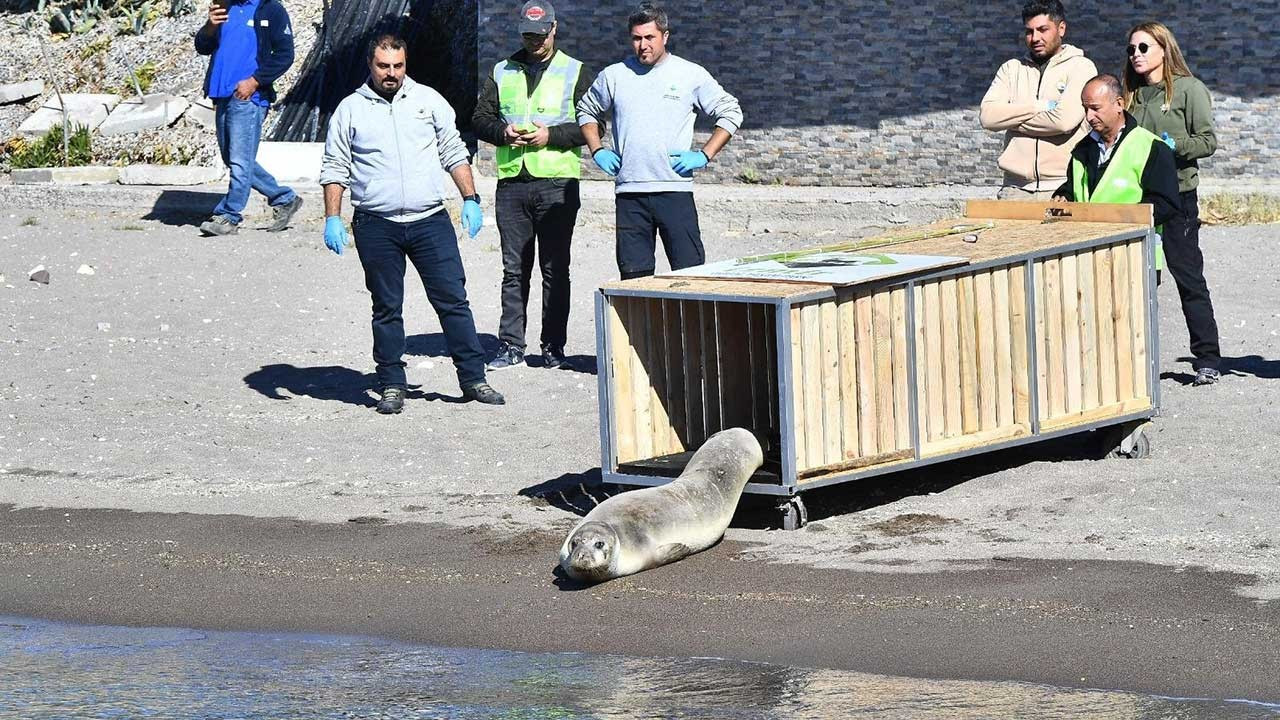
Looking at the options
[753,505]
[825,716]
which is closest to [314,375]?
[753,505]

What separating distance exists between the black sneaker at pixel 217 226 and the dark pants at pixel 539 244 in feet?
18.4

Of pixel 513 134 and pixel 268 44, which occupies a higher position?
pixel 268 44

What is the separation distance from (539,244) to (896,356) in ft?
12.7

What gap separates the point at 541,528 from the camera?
7875mm

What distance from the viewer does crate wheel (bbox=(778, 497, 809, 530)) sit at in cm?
759

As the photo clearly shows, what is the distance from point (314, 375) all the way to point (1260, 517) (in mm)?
6025

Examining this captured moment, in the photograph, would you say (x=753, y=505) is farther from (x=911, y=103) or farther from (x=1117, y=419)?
(x=911, y=103)

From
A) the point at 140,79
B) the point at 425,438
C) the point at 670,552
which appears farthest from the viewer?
the point at 140,79

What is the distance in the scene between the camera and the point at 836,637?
248 inches

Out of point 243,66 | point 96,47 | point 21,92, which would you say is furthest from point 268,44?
point 96,47

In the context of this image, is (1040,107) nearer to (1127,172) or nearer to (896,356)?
(1127,172)

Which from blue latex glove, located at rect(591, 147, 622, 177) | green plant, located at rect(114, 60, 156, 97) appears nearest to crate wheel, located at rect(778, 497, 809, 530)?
blue latex glove, located at rect(591, 147, 622, 177)

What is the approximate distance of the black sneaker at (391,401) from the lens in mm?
10219

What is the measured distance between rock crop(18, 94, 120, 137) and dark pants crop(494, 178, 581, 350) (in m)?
11.0
